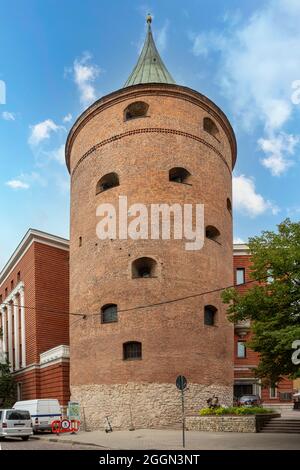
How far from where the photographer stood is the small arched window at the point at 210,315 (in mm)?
29266

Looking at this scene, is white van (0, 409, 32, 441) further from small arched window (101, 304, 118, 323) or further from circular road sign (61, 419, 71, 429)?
small arched window (101, 304, 118, 323)

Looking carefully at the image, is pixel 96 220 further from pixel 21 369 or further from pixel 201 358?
pixel 21 369

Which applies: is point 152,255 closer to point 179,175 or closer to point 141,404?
point 179,175

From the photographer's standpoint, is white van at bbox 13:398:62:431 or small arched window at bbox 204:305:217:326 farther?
small arched window at bbox 204:305:217:326

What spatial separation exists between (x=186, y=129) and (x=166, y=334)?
37.4 feet

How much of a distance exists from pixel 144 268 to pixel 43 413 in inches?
353

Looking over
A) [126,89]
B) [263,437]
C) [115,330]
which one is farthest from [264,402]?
[126,89]

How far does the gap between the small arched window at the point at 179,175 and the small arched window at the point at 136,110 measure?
374 centimetres

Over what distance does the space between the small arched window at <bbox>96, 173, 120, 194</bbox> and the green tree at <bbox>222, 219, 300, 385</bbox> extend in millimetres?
13155

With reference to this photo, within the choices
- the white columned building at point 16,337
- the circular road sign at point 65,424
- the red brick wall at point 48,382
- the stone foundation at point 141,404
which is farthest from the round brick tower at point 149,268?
the white columned building at point 16,337

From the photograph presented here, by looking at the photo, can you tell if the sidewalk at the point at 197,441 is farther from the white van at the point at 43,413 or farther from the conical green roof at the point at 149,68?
the conical green roof at the point at 149,68

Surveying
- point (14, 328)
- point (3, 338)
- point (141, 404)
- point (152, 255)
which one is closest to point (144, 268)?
point (152, 255)

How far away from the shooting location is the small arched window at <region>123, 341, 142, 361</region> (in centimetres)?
2769

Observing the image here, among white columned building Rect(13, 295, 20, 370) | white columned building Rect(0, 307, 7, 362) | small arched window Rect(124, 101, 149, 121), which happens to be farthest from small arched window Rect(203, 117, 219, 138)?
white columned building Rect(0, 307, 7, 362)
